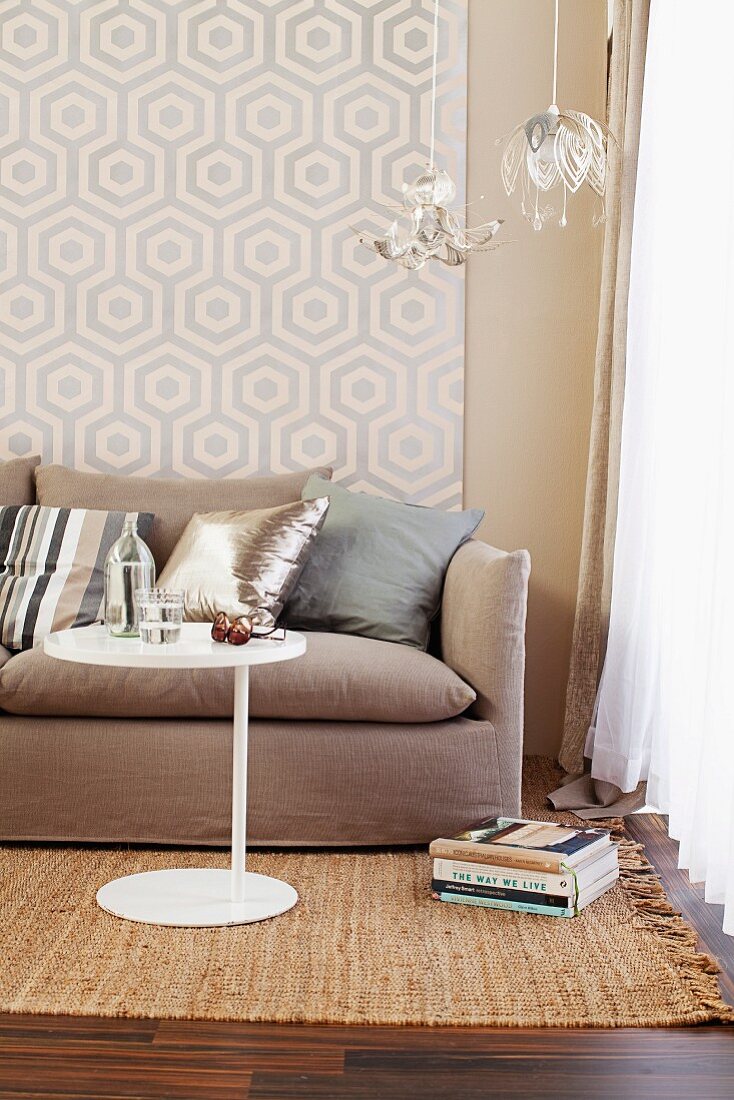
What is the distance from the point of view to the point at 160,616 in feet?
6.74

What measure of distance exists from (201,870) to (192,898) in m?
0.17

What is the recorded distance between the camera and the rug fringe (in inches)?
69.5

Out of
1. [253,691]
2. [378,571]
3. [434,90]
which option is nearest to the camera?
[253,691]

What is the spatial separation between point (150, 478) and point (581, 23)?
2.01m

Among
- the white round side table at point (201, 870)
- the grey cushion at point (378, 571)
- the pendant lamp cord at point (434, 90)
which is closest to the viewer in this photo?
the white round side table at point (201, 870)

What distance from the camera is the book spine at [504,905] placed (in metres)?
2.12

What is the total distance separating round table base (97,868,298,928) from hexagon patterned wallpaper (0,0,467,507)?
5.12 ft

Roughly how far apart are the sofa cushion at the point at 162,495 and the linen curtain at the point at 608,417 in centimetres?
89

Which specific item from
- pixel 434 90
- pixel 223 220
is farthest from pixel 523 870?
pixel 434 90

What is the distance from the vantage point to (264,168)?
3.50 m

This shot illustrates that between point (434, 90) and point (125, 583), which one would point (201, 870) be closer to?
point (125, 583)

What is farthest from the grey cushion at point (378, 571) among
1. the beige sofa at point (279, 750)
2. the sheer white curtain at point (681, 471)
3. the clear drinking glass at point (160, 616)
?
the clear drinking glass at point (160, 616)

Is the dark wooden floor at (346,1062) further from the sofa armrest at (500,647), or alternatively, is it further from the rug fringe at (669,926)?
the sofa armrest at (500,647)

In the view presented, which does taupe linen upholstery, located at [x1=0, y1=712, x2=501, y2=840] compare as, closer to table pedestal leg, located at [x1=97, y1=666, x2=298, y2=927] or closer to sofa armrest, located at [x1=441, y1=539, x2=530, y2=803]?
sofa armrest, located at [x1=441, y1=539, x2=530, y2=803]
